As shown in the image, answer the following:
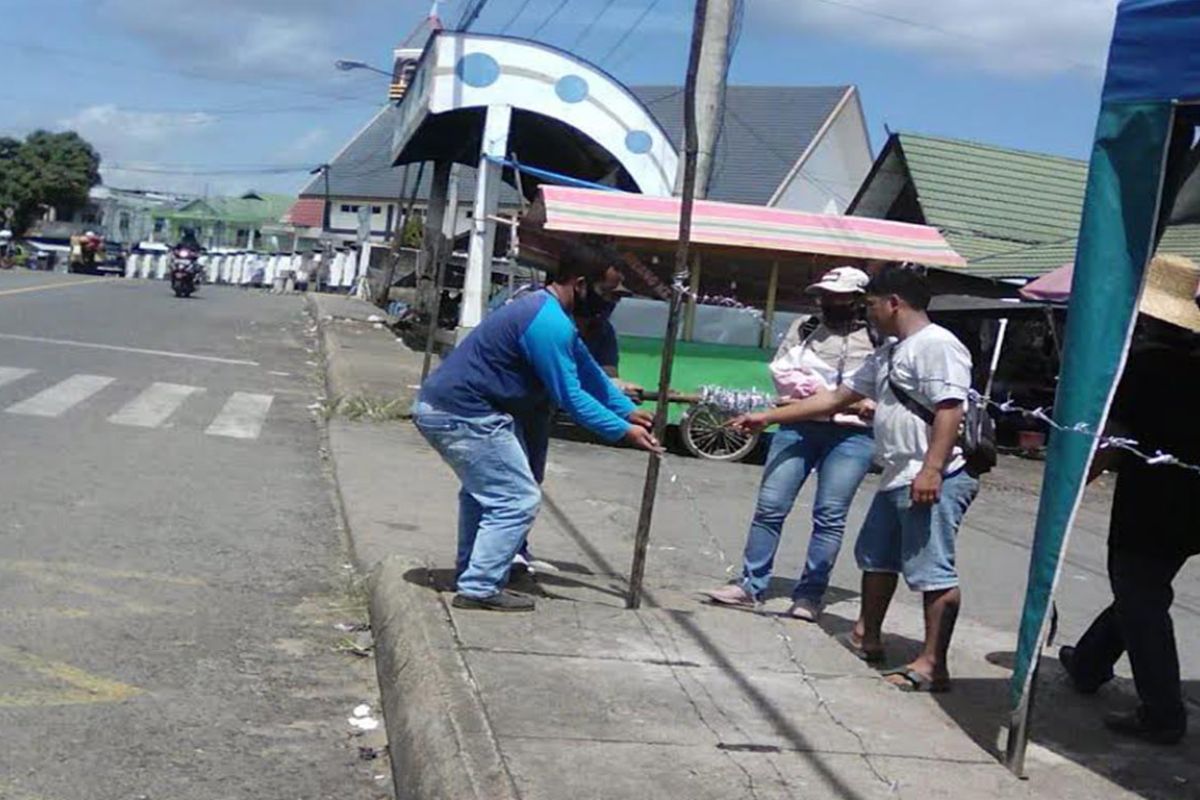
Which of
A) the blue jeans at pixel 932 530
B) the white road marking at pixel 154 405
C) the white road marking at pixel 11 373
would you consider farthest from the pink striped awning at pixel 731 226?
the blue jeans at pixel 932 530

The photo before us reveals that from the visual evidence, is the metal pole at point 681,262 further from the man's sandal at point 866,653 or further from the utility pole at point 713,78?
the utility pole at point 713,78

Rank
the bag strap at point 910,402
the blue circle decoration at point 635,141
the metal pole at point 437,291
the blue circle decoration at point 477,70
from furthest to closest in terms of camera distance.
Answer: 1. the blue circle decoration at point 635,141
2. the blue circle decoration at point 477,70
3. the metal pole at point 437,291
4. the bag strap at point 910,402

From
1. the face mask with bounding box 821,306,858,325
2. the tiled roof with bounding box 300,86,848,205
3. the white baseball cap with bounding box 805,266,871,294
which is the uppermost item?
the tiled roof with bounding box 300,86,848,205

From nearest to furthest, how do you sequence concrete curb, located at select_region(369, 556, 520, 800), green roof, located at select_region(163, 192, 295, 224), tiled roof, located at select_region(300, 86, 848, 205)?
concrete curb, located at select_region(369, 556, 520, 800)
tiled roof, located at select_region(300, 86, 848, 205)
green roof, located at select_region(163, 192, 295, 224)

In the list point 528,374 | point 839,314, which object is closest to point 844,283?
point 839,314

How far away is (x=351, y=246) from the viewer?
198 feet

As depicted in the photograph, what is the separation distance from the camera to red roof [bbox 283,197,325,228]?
78.2 meters

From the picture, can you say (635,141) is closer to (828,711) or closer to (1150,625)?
(1150,625)

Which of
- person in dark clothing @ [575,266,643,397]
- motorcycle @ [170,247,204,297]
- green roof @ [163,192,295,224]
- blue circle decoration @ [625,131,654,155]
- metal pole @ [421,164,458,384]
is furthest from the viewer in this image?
green roof @ [163,192,295,224]

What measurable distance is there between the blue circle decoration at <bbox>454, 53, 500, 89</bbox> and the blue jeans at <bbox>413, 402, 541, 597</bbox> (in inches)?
617

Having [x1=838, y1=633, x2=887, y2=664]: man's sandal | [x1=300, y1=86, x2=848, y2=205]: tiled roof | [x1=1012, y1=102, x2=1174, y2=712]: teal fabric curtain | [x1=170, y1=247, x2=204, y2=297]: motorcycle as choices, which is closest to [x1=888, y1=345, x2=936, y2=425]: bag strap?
[x1=1012, y1=102, x2=1174, y2=712]: teal fabric curtain

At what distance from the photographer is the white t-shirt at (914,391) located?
5.60 metres

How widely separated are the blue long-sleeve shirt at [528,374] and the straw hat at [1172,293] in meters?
2.05

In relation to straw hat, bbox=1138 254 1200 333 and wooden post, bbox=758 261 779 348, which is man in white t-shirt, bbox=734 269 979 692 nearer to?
straw hat, bbox=1138 254 1200 333
